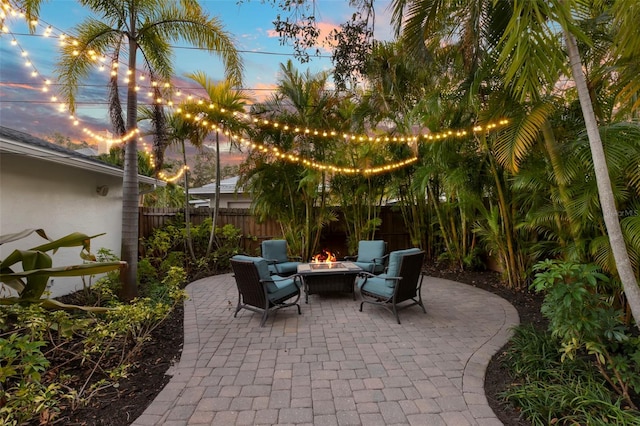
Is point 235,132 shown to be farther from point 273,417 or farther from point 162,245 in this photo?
point 273,417

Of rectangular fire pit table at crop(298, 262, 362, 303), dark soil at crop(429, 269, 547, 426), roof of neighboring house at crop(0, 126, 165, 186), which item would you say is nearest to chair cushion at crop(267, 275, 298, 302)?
rectangular fire pit table at crop(298, 262, 362, 303)

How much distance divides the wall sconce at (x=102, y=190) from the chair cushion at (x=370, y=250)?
550 cm

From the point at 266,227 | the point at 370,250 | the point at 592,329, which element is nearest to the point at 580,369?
the point at 592,329

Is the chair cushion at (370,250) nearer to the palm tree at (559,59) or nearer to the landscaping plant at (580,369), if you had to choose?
the landscaping plant at (580,369)

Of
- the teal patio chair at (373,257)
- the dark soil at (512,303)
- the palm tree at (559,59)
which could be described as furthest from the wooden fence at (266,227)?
the palm tree at (559,59)

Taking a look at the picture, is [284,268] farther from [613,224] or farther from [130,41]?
[613,224]

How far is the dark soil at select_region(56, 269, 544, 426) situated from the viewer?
210cm

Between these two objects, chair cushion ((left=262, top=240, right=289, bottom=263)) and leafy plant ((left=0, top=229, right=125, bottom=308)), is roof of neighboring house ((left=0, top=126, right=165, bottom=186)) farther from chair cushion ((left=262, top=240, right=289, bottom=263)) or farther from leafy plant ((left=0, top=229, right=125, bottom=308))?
chair cushion ((left=262, top=240, right=289, bottom=263))

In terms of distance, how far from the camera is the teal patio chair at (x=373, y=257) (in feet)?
19.5

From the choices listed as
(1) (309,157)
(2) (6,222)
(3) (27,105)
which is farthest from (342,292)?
(3) (27,105)

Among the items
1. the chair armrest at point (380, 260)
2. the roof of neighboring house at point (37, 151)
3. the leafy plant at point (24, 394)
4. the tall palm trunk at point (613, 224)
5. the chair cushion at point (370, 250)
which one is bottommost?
the leafy plant at point (24, 394)

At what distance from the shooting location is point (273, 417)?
2.11 metres

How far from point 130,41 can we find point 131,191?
245cm

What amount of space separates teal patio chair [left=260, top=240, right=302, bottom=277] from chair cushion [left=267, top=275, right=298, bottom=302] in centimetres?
144
